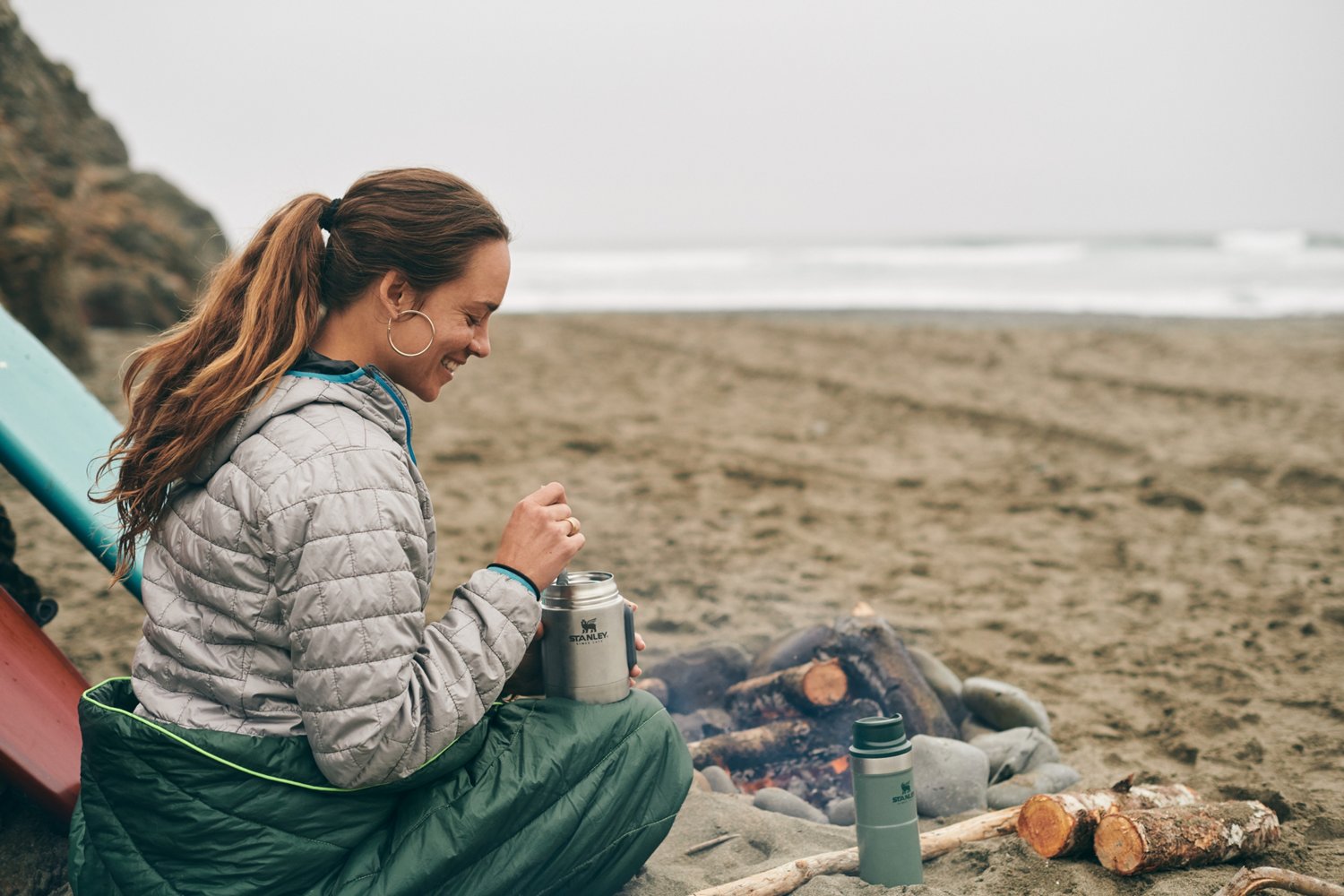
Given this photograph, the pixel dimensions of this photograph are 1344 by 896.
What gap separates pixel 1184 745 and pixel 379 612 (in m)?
2.95

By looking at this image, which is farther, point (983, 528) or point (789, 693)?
point (983, 528)

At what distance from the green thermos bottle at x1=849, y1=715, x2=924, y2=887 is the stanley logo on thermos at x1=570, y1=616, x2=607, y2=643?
628 millimetres

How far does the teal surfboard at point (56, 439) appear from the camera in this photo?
3.34 m

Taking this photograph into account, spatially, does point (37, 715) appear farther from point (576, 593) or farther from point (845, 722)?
point (845, 722)

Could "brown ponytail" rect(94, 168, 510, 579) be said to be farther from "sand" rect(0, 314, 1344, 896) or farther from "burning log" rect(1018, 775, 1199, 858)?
"burning log" rect(1018, 775, 1199, 858)

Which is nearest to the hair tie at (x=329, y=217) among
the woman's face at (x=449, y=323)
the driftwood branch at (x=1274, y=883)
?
the woman's face at (x=449, y=323)

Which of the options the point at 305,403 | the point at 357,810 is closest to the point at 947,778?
the point at 357,810

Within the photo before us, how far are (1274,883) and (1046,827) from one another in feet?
1.70

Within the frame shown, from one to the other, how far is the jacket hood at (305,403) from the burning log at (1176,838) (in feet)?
6.53

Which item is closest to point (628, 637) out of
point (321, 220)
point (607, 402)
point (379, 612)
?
point (379, 612)

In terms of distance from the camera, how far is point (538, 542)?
2.25 metres

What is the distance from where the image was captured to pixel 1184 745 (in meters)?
3.70

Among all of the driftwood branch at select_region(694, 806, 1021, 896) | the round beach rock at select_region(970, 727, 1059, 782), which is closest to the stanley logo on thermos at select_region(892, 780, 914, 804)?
the driftwood branch at select_region(694, 806, 1021, 896)

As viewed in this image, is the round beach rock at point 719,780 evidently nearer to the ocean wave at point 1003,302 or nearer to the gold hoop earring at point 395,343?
the gold hoop earring at point 395,343
